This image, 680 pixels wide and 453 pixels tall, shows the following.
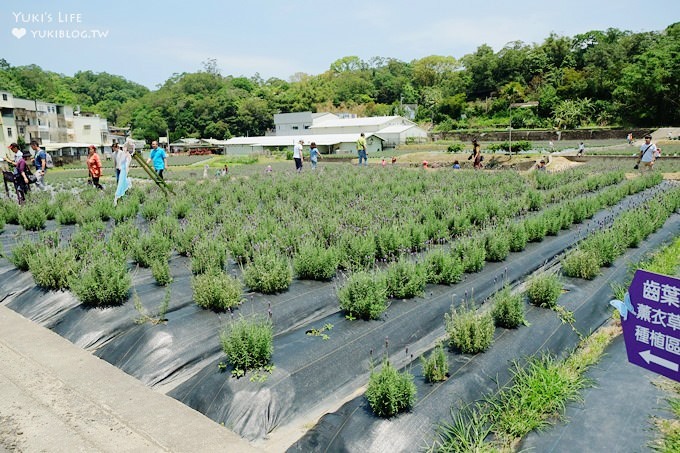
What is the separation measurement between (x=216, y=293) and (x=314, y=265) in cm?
155

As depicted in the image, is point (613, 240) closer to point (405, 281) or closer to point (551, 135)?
point (405, 281)

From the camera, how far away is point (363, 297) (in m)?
5.54

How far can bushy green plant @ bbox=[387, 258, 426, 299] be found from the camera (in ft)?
19.8

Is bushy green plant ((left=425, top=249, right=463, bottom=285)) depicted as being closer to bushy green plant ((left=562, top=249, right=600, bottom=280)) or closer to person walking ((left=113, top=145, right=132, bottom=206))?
bushy green plant ((left=562, top=249, right=600, bottom=280))

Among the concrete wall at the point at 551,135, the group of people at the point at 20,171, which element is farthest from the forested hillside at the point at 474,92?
the group of people at the point at 20,171

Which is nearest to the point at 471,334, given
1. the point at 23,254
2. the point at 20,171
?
the point at 23,254

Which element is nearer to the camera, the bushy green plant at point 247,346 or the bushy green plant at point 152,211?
the bushy green plant at point 247,346

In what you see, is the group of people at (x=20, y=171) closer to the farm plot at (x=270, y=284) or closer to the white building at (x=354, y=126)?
the farm plot at (x=270, y=284)

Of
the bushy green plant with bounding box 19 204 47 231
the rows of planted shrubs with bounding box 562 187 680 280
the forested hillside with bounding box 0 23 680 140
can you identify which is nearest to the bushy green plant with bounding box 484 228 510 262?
the rows of planted shrubs with bounding box 562 187 680 280

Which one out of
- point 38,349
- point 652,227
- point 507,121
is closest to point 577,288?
point 652,227

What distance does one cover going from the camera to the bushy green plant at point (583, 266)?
6902mm

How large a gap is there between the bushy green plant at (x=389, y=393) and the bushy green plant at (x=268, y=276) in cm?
278

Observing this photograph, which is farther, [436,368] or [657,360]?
[436,368]

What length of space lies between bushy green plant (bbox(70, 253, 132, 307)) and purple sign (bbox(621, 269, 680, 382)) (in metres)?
5.61
